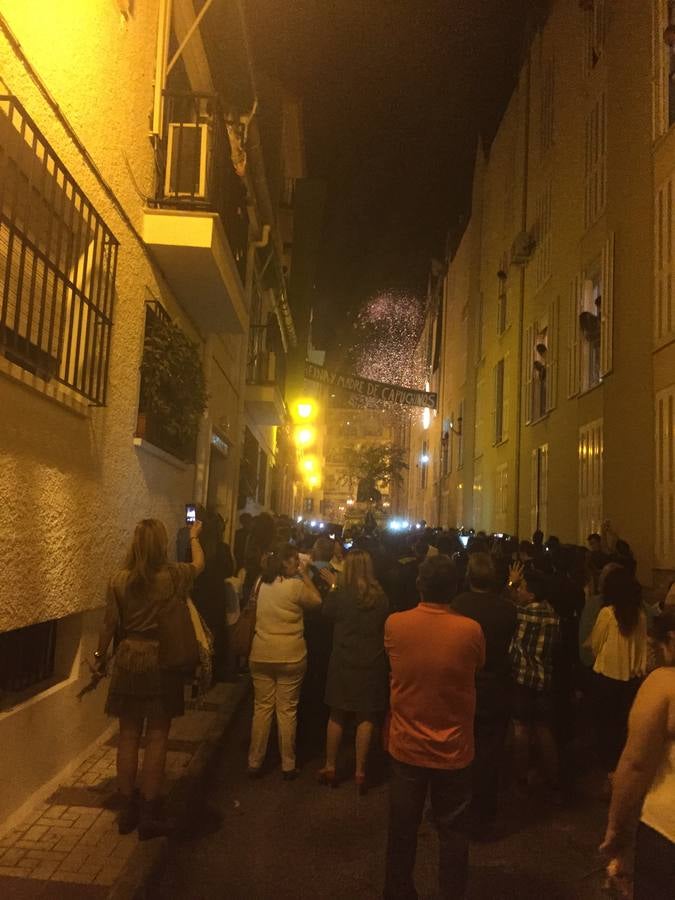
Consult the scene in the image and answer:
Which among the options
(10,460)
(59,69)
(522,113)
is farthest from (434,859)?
(522,113)

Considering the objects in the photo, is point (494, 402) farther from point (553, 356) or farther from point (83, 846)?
point (83, 846)

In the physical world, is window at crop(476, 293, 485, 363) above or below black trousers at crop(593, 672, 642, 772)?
above

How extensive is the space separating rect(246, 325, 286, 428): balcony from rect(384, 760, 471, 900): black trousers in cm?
1172

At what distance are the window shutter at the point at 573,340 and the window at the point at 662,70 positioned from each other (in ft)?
12.1

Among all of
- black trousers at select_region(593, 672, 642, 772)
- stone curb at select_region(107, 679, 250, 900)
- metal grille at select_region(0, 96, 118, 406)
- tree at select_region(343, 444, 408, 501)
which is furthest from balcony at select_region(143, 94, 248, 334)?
tree at select_region(343, 444, 408, 501)

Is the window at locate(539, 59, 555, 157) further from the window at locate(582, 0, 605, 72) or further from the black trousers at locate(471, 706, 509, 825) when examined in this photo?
the black trousers at locate(471, 706, 509, 825)

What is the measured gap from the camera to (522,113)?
20438 mm

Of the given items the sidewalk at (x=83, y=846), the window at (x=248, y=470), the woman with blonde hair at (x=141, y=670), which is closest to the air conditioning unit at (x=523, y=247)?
the window at (x=248, y=470)

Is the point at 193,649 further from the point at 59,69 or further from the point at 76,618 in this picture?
the point at 59,69

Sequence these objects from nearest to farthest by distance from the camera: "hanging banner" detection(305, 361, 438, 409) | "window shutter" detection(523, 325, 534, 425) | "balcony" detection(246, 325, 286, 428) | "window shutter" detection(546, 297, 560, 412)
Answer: "balcony" detection(246, 325, 286, 428), "window shutter" detection(546, 297, 560, 412), "window shutter" detection(523, 325, 534, 425), "hanging banner" detection(305, 361, 438, 409)

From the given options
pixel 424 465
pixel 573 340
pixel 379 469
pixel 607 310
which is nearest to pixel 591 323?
pixel 573 340

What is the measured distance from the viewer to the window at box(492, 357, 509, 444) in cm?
2073

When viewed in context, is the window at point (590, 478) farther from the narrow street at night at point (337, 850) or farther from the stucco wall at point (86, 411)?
the stucco wall at point (86, 411)

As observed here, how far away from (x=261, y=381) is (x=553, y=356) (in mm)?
6215
